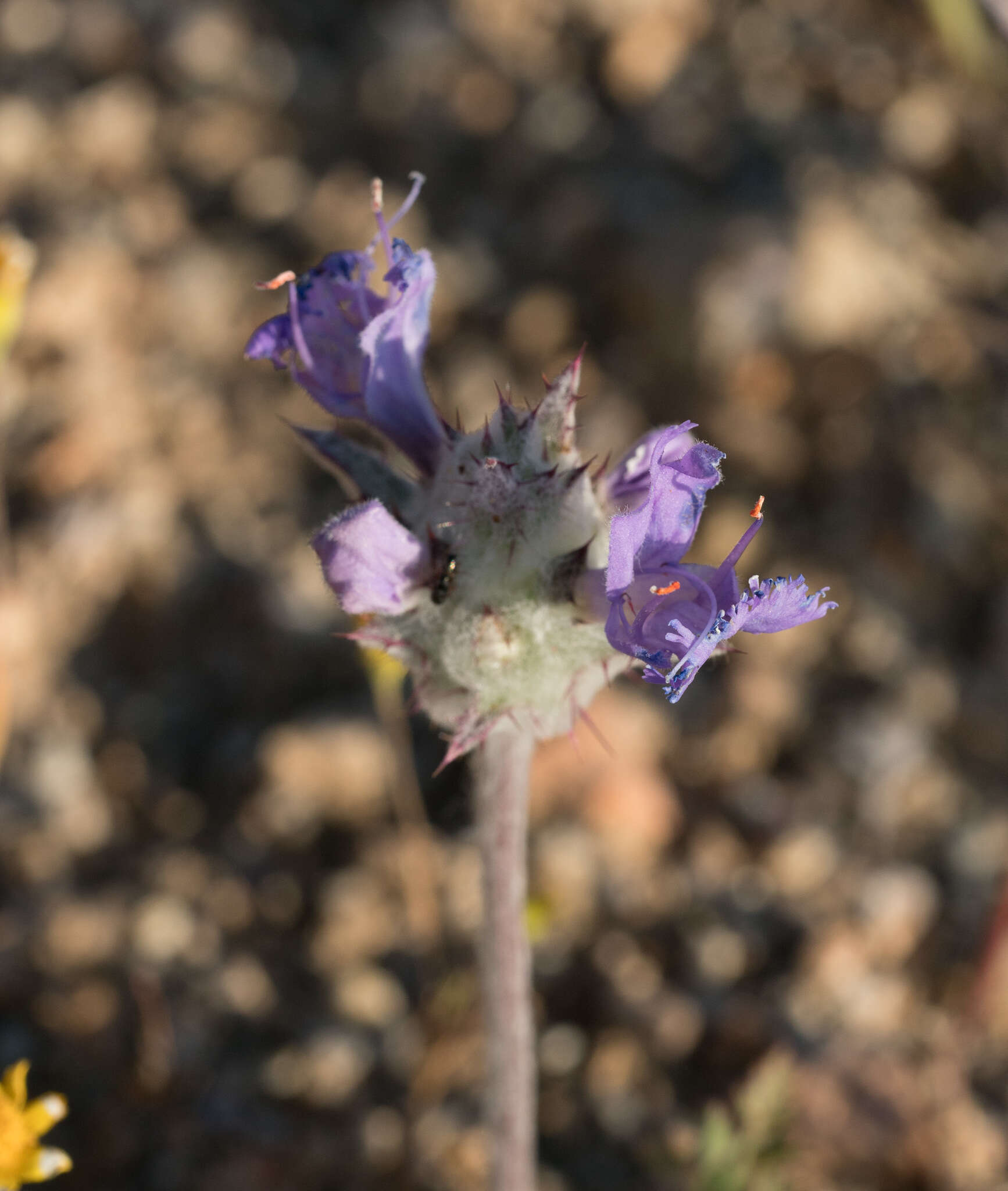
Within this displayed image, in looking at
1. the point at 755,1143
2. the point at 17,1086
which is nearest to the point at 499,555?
the point at 17,1086

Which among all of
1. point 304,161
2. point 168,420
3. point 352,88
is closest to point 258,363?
point 168,420

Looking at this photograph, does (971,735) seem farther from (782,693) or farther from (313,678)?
(313,678)

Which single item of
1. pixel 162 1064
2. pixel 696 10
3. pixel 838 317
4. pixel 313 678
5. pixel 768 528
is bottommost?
pixel 162 1064

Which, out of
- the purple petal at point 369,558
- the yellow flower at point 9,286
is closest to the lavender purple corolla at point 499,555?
the purple petal at point 369,558

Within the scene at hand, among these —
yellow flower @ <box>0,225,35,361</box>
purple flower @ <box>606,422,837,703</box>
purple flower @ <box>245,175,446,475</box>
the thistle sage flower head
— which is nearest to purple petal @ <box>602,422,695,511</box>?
the thistle sage flower head

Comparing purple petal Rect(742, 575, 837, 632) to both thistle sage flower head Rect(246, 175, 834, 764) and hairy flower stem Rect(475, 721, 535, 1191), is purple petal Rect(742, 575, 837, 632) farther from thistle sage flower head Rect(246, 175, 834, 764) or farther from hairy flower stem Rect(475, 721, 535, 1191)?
hairy flower stem Rect(475, 721, 535, 1191)

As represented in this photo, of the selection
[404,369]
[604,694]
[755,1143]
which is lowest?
[755,1143]

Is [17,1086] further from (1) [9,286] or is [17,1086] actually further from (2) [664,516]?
(1) [9,286]
